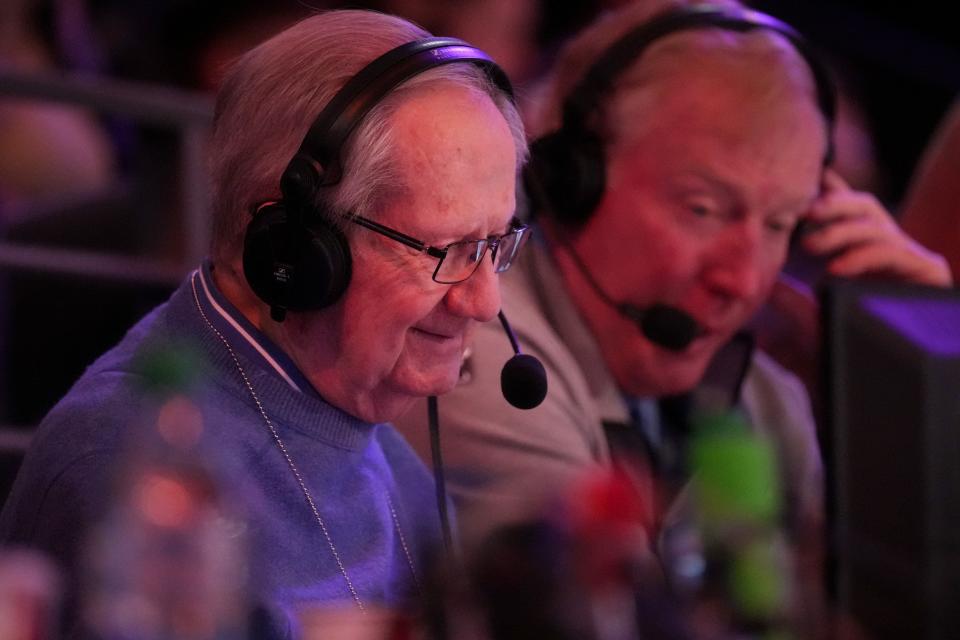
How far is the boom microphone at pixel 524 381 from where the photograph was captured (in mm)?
1459

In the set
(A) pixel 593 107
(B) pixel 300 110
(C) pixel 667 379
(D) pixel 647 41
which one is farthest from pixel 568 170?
(B) pixel 300 110

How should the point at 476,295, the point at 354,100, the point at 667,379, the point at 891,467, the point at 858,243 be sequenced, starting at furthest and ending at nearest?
the point at 858,243 < the point at 667,379 < the point at 476,295 < the point at 354,100 < the point at 891,467

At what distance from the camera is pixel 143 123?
2.62 meters

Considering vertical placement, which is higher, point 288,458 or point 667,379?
point 288,458

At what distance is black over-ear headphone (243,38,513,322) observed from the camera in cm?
124

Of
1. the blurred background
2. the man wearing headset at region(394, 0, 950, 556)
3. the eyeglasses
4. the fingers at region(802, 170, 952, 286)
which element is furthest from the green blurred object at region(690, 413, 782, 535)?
the blurred background

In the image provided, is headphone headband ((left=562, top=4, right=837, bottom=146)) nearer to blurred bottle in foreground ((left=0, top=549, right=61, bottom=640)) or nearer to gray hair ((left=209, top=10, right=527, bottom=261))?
gray hair ((left=209, top=10, right=527, bottom=261))

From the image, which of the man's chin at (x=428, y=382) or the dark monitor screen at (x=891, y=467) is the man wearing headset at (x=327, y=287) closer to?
the man's chin at (x=428, y=382)

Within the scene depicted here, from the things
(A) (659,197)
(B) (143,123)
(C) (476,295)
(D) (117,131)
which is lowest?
(D) (117,131)

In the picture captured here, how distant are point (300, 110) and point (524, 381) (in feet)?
1.27

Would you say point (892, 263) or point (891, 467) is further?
point (892, 263)

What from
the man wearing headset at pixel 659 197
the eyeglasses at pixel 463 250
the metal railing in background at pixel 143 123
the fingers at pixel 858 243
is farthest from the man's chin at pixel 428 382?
the metal railing in background at pixel 143 123

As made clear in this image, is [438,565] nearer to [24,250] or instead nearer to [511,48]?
[24,250]

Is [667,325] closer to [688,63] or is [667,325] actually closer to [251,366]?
[688,63]
